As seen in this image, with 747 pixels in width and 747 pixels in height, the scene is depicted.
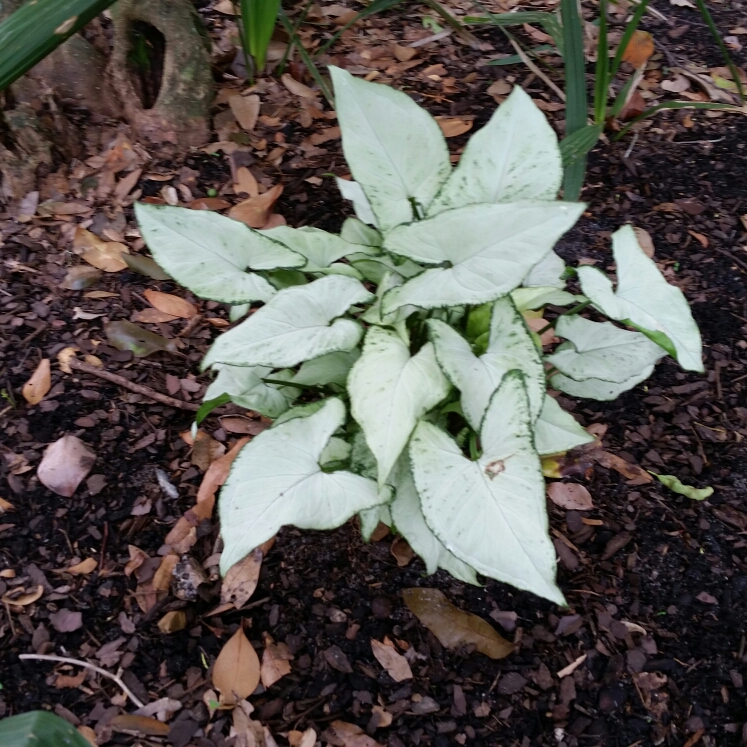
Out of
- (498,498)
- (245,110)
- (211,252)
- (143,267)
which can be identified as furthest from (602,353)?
(245,110)

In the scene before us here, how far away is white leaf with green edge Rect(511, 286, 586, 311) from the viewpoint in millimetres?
868

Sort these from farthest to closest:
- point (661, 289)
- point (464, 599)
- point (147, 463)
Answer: point (147, 463) → point (464, 599) → point (661, 289)

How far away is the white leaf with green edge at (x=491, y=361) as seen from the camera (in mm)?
728

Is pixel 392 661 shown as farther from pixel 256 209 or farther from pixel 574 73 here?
pixel 574 73

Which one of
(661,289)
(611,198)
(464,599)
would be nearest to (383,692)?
(464,599)

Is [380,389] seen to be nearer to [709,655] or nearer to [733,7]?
[709,655]

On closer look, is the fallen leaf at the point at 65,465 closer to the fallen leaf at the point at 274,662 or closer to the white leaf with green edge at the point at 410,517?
the fallen leaf at the point at 274,662

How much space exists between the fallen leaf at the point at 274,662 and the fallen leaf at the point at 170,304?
2.32 feet

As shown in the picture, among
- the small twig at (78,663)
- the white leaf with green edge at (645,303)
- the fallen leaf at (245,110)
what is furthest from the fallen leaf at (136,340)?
the white leaf with green edge at (645,303)

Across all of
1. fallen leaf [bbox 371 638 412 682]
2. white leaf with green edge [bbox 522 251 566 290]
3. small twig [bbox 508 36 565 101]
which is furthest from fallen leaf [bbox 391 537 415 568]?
small twig [bbox 508 36 565 101]

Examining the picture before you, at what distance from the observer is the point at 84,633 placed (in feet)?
3.27

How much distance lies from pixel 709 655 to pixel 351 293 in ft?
2.59

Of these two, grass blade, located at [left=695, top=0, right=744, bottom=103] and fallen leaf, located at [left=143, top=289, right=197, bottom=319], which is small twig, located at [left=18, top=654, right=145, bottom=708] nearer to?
fallen leaf, located at [left=143, top=289, right=197, bottom=319]

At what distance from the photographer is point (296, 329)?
741mm
